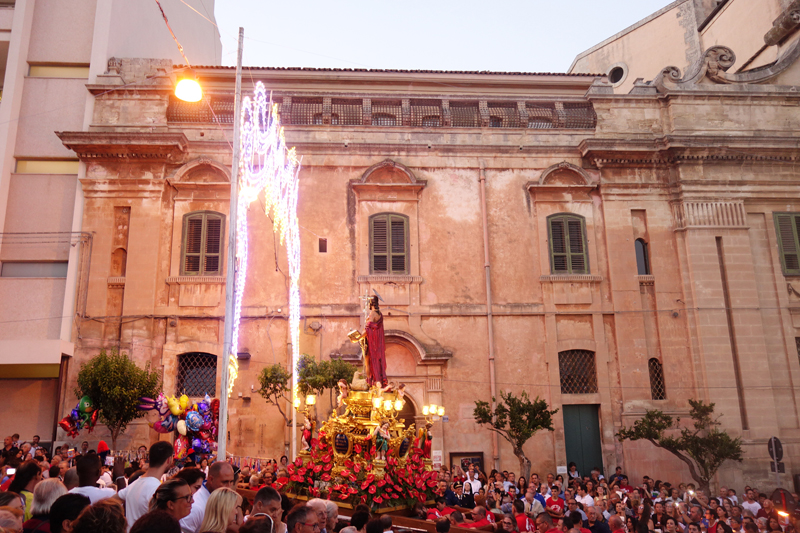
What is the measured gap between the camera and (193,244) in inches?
829

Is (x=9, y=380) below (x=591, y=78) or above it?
below

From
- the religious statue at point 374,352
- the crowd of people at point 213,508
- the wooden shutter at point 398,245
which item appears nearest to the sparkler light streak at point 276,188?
the wooden shutter at point 398,245

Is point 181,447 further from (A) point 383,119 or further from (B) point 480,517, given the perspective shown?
(A) point 383,119

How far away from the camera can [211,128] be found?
71.2ft

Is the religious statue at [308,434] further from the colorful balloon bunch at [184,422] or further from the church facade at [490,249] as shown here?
the church facade at [490,249]

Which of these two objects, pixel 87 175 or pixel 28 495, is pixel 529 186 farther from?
pixel 28 495

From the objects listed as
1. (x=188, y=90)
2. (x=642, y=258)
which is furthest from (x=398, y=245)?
(x=188, y=90)

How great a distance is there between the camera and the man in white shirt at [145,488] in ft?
18.8

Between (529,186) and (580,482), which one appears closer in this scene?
(580,482)

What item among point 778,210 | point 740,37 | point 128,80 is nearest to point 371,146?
point 128,80

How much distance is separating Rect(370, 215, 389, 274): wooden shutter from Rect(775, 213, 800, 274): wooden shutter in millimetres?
12858

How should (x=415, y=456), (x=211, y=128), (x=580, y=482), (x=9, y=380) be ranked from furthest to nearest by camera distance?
(x=211, y=128) < (x=9, y=380) < (x=580, y=482) < (x=415, y=456)

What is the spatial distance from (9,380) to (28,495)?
15830 mm

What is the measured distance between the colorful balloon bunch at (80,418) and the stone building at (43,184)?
106 inches
